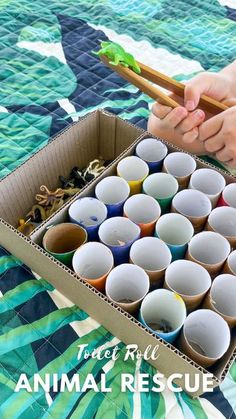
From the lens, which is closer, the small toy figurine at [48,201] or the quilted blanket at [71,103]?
the quilted blanket at [71,103]

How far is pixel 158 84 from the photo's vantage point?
61cm

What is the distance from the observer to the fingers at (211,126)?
61cm

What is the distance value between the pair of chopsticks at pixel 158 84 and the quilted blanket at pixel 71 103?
20 centimetres

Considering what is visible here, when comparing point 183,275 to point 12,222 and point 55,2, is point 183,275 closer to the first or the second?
point 12,222

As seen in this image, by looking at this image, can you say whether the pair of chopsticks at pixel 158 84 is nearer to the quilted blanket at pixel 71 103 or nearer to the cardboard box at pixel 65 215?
the cardboard box at pixel 65 215

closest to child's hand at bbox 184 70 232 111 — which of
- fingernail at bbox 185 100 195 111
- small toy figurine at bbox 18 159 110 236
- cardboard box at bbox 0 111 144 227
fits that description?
fingernail at bbox 185 100 195 111

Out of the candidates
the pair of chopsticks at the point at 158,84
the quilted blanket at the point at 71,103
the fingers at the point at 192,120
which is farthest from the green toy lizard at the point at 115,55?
the quilted blanket at the point at 71,103

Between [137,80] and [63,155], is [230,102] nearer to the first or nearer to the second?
[137,80]

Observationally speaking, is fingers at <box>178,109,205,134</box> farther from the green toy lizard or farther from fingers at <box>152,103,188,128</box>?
the green toy lizard

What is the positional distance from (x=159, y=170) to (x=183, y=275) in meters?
0.20

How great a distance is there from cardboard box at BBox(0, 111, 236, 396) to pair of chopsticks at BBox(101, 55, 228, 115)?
74 millimetres

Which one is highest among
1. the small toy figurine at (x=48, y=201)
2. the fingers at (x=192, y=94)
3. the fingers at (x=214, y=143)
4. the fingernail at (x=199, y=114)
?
the fingers at (x=192, y=94)

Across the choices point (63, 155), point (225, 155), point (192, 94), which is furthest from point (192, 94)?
point (63, 155)

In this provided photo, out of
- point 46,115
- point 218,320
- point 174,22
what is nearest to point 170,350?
point 218,320
